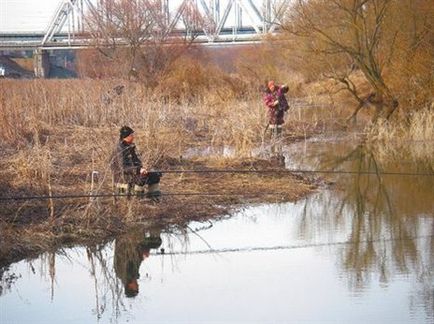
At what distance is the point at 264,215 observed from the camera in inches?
391

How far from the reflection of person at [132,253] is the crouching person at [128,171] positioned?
0.74m

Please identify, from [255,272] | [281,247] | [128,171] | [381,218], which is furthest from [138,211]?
[381,218]

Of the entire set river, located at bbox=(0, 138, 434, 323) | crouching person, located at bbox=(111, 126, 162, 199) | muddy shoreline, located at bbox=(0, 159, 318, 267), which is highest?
crouching person, located at bbox=(111, 126, 162, 199)

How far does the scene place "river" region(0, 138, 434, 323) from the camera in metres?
6.31

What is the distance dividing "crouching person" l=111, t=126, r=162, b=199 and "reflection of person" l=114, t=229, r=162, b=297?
2.42ft

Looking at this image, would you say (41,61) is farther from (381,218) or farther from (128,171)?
(381,218)

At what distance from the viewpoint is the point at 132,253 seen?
8.17 m

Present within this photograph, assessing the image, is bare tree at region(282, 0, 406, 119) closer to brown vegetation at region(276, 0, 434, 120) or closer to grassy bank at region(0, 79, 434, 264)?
brown vegetation at region(276, 0, 434, 120)

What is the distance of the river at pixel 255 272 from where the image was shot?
6.31 meters

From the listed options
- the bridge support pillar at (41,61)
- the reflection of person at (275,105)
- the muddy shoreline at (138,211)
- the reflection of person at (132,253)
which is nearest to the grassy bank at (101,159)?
the muddy shoreline at (138,211)

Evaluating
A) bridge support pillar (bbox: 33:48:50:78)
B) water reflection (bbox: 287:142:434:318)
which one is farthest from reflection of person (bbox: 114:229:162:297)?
bridge support pillar (bbox: 33:48:50:78)

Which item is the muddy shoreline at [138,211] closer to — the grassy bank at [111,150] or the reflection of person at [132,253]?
the grassy bank at [111,150]

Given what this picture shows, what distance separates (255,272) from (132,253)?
4.92 ft

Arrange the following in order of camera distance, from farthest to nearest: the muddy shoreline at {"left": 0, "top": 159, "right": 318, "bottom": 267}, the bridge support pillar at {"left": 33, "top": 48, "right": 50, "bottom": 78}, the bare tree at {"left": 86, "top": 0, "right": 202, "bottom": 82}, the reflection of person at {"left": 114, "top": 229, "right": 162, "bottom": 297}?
the bridge support pillar at {"left": 33, "top": 48, "right": 50, "bottom": 78} → the bare tree at {"left": 86, "top": 0, "right": 202, "bottom": 82} → the muddy shoreline at {"left": 0, "top": 159, "right": 318, "bottom": 267} → the reflection of person at {"left": 114, "top": 229, "right": 162, "bottom": 297}
